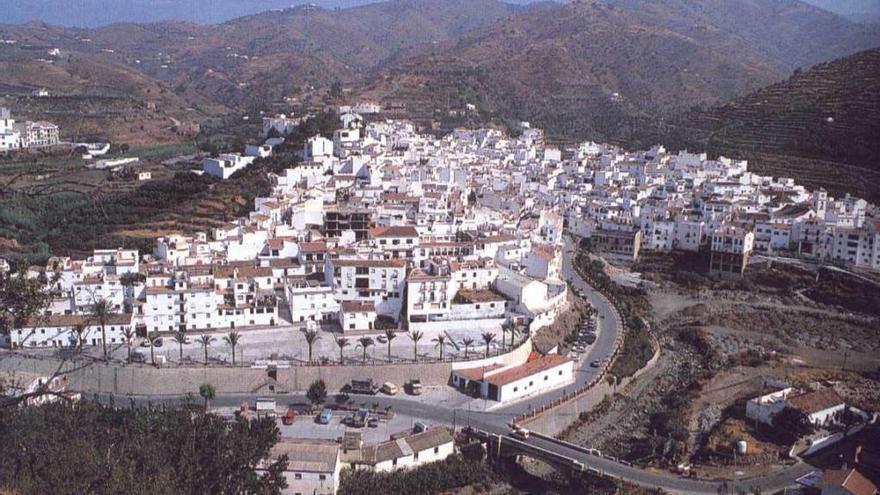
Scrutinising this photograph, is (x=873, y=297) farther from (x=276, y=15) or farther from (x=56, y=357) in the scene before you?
(x=276, y=15)

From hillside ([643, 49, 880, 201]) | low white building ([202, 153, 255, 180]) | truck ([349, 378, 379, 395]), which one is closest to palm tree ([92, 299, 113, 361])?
truck ([349, 378, 379, 395])

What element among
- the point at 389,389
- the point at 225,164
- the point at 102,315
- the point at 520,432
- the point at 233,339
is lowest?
the point at 520,432

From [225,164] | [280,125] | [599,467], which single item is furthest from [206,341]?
[280,125]

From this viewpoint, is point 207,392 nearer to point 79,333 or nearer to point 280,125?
point 79,333

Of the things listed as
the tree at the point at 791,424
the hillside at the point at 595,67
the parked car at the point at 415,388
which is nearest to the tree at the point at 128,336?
the parked car at the point at 415,388

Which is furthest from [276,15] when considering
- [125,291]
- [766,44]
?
[125,291]

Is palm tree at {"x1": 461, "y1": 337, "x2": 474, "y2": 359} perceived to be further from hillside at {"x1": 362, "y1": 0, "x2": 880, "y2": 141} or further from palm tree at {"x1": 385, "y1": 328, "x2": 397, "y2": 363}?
hillside at {"x1": 362, "y1": 0, "x2": 880, "y2": 141}
